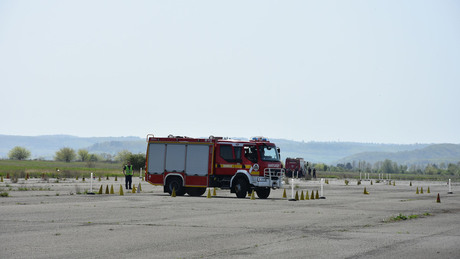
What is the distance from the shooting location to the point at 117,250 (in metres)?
13.3

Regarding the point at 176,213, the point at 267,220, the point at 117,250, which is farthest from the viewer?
the point at 176,213

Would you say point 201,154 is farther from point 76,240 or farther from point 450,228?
point 76,240

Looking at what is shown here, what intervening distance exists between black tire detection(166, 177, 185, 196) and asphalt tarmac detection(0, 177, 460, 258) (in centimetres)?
739

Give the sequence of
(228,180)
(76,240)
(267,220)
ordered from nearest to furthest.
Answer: (76,240)
(267,220)
(228,180)

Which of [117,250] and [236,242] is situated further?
[236,242]

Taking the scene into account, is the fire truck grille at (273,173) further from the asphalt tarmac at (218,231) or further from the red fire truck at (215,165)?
the asphalt tarmac at (218,231)

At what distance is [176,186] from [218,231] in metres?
17.1

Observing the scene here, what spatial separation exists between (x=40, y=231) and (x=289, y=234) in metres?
5.92

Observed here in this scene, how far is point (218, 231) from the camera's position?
17141 mm

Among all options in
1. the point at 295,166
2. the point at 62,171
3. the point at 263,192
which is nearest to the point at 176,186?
the point at 263,192

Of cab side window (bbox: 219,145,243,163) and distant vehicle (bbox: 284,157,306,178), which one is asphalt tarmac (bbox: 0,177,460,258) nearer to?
cab side window (bbox: 219,145,243,163)

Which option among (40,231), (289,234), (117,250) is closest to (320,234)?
(289,234)

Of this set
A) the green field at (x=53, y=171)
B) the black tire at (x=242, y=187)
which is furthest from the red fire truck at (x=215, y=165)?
the green field at (x=53, y=171)

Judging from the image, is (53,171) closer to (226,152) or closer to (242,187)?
(226,152)
